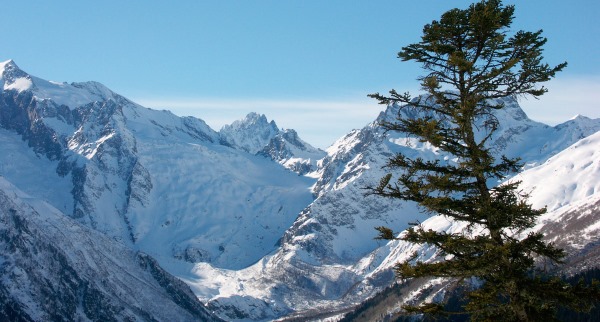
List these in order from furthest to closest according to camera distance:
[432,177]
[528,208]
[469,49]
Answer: [469,49] → [432,177] → [528,208]

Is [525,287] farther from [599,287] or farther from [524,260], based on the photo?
[599,287]

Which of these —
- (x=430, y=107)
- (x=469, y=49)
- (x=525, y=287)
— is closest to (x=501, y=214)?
(x=525, y=287)

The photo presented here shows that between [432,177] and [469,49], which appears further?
[469,49]

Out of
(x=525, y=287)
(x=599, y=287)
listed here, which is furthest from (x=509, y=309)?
(x=599, y=287)

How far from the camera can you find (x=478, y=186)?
23016 mm

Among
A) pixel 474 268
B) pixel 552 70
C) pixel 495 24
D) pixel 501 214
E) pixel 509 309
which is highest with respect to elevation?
pixel 495 24

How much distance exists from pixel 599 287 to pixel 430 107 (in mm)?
8011

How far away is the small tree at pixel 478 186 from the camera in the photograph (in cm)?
2153

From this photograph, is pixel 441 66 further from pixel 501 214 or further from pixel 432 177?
pixel 501 214

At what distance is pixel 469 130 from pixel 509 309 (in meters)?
5.96

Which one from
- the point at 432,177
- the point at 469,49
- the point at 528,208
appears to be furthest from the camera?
the point at 469,49

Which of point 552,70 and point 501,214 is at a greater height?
point 552,70

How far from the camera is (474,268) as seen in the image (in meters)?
21.7

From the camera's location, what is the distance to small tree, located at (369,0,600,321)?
21531 millimetres
